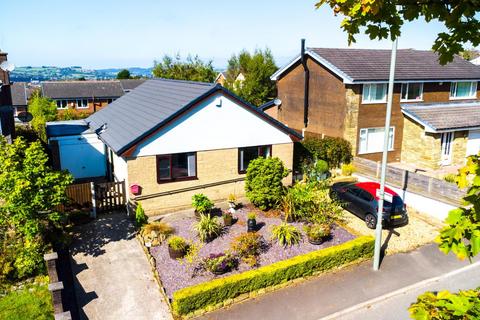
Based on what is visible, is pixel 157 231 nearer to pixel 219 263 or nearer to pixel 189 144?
pixel 219 263

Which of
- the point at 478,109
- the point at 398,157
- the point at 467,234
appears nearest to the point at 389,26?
the point at 467,234

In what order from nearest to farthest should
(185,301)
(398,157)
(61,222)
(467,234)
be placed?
(467,234), (185,301), (61,222), (398,157)

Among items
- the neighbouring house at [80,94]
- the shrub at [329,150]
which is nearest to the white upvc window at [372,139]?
the shrub at [329,150]

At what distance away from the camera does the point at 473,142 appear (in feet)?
95.4

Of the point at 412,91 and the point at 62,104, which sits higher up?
the point at 412,91

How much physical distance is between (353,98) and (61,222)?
64.2 ft

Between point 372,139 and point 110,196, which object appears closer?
point 110,196

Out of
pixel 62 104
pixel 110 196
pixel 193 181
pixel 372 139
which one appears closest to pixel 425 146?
pixel 372 139

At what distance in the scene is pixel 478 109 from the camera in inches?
1204

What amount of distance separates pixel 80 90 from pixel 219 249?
6067 centimetres

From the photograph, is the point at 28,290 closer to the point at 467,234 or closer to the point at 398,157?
the point at 467,234

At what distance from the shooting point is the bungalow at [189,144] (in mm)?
18531

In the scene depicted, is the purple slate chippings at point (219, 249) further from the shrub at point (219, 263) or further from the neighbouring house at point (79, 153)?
the neighbouring house at point (79, 153)

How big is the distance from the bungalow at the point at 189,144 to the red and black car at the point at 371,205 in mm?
4398
